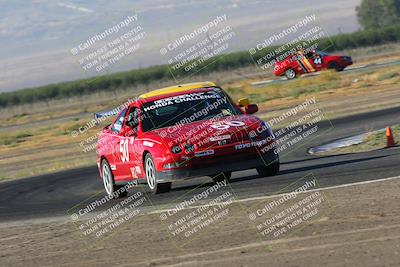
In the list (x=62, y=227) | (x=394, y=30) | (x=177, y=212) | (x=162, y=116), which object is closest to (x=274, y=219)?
(x=177, y=212)

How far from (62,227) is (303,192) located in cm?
291

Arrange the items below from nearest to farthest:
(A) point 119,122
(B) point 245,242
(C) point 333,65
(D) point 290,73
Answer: (B) point 245,242 → (A) point 119,122 → (C) point 333,65 → (D) point 290,73

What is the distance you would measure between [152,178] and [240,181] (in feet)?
4.78

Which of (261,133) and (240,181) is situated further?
(240,181)

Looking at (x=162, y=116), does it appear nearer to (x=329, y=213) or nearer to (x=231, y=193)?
(x=231, y=193)

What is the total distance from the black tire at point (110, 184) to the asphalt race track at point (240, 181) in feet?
1.38

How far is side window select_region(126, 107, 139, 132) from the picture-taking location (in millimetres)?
14164

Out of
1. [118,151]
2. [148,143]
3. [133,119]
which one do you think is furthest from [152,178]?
[118,151]

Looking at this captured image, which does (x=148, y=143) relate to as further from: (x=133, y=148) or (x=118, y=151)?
(x=118, y=151)

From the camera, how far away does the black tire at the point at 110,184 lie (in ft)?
49.2

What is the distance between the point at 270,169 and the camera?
14.0m

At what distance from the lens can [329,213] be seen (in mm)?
9156

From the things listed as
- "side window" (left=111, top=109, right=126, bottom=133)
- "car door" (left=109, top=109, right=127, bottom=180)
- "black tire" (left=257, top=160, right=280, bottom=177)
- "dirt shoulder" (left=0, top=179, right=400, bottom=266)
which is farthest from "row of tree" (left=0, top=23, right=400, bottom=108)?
"dirt shoulder" (left=0, top=179, right=400, bottom=266)

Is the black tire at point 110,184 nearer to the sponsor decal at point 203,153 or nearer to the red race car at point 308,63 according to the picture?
Answer: the sponsor decal at point 203,153
